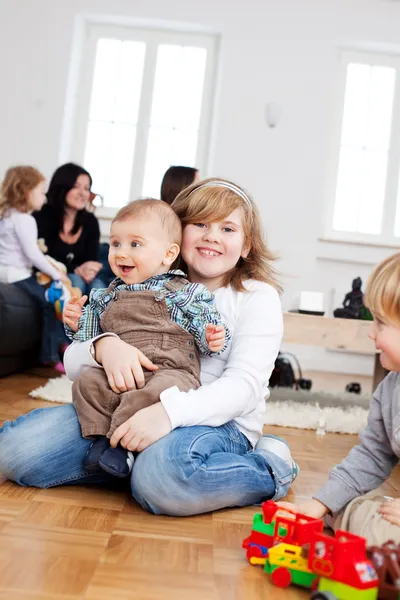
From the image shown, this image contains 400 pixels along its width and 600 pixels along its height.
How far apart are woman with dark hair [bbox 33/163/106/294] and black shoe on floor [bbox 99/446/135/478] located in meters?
2.53

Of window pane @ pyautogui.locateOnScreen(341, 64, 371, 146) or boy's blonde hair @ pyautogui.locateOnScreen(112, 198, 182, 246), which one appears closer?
boy's blonde hair @ pyautogui.locateOnScreen(112, 198, 182, 246)

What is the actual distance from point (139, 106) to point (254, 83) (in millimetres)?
863

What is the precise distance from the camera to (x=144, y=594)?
0.82 m

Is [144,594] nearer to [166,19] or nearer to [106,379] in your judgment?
[106,379]

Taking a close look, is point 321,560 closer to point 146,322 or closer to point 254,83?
point 146,322

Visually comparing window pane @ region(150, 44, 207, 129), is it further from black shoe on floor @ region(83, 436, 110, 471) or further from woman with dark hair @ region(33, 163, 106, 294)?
black shoe on floor @ region(83, 436, 110, 471)

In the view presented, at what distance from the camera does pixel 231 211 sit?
4.80ft

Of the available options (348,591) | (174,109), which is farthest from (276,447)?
(174,109)

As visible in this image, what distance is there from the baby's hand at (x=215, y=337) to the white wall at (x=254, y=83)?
377 centimetres

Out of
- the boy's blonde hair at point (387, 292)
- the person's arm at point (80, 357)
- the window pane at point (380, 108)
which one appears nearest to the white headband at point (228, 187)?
the person's arm at point (80, 357)

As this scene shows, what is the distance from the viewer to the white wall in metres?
5.05

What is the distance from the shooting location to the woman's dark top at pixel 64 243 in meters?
3.76

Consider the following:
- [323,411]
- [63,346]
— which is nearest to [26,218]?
[63,346]

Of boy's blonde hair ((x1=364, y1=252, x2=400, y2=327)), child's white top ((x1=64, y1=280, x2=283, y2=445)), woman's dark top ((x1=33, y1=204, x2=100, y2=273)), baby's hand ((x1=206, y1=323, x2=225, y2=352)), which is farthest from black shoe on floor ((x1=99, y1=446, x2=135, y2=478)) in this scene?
woman's dark top ((x1=33, y1=204, x2=100, y2=273))
